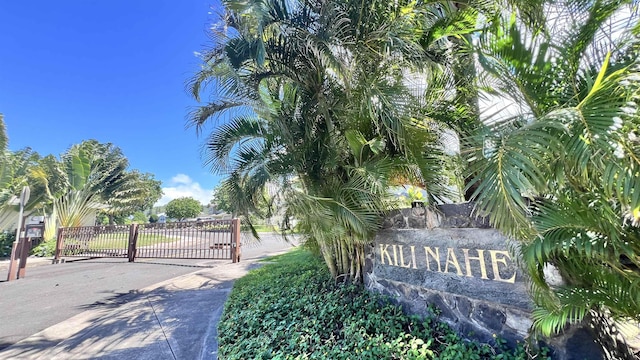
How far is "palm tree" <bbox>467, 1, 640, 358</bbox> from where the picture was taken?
1589 mm

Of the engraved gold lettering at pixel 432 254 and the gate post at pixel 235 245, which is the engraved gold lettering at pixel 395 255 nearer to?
the engraved gold lettering at pixel 432 254

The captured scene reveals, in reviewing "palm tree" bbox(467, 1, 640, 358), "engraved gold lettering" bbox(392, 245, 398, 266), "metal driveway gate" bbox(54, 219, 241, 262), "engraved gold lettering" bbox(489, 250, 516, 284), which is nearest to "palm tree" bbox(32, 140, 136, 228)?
"metal driveway gate" bbox(54, 219, 241, 262)

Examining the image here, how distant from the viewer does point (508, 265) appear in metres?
2.75

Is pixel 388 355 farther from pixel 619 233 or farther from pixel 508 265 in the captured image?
pixel 619 233

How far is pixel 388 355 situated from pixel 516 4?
323 cm

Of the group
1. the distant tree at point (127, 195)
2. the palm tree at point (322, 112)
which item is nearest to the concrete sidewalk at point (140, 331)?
the palm tree at point (322, 112)

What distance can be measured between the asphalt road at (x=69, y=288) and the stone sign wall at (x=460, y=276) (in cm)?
298

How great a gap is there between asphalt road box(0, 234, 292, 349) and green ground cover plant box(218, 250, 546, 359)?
1.65 metres

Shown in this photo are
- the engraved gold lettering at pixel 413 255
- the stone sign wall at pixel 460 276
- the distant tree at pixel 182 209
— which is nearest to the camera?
the stone sign wall at pixel 460 276

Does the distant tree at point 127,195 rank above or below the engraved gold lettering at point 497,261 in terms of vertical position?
above

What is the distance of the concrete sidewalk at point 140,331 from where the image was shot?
11.9 feet

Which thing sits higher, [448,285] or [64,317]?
[448,285]

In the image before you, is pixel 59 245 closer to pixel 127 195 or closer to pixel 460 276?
pixel 127 195

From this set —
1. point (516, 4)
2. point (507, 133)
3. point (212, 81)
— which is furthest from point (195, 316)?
point (516, 4)
